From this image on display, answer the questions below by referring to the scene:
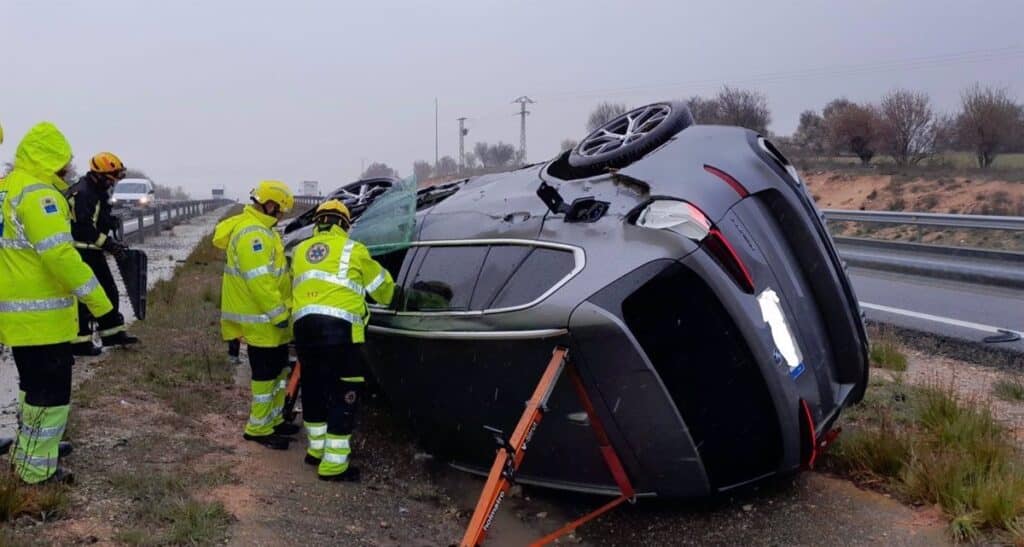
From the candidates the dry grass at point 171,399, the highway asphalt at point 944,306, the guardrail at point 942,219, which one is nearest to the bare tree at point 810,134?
the guardrail at point 942,219

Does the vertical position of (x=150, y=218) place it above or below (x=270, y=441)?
below

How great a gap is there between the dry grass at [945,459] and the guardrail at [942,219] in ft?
23.1

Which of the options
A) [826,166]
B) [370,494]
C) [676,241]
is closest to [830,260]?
[676,241]

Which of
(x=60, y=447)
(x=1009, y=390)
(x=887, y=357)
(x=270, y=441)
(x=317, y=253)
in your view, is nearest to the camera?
(x=60, y=447)

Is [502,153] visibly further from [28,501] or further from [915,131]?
[28,501]

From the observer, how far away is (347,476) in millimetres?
5016

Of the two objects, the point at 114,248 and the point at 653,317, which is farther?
the point at 114,248

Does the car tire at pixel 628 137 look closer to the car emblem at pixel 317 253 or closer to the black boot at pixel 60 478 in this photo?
the car emblem at pixel 317 253

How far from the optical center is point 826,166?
34188 mm

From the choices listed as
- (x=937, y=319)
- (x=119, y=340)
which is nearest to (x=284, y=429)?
(x=119, y=340)

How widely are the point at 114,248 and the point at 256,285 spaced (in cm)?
271

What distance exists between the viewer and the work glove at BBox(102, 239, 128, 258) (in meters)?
7.43

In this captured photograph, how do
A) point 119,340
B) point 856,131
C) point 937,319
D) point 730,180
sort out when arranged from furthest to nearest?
point 856,131 < point 937,319 < point 119,340 < point 730,180

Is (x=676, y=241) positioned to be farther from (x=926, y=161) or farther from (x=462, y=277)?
(x=926, y=161)
